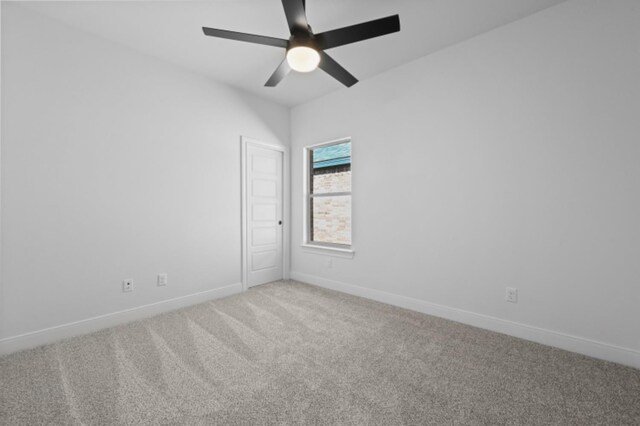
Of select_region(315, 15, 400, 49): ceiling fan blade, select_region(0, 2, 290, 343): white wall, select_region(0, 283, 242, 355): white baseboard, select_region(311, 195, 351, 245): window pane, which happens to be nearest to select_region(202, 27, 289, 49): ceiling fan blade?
select_region(315, 15, 400, 49): ceiling fan blade

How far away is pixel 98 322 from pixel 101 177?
1.33 meters

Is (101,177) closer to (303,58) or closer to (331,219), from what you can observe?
(303,58)

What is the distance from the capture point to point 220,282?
3.44 meters

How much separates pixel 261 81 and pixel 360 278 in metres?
2.74

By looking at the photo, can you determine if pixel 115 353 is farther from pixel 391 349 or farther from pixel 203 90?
pixel 203 90

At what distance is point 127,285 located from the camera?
269 cm

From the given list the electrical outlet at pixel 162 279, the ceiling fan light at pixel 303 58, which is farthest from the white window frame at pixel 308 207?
the electrical outlet at pixel 162 279

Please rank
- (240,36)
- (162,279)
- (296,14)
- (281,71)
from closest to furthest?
(296,14) < (240,36) < (281,71) < (162,279)

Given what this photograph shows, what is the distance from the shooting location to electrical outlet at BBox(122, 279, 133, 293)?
2.67m

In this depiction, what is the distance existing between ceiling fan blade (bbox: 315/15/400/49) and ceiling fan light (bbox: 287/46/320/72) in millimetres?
85

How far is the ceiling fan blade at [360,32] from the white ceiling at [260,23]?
0.39 meters

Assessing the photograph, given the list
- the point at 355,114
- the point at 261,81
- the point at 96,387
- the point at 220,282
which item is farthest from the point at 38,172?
the point at 355,114

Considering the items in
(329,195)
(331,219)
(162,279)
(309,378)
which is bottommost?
(309,378)

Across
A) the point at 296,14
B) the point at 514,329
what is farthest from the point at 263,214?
the point at 514,329
